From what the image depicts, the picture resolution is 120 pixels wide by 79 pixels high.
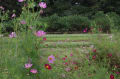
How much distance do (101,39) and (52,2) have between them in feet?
51.7

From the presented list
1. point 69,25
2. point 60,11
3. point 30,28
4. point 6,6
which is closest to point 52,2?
point 60,11

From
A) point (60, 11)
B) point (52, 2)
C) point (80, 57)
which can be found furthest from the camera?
point (52, 2)

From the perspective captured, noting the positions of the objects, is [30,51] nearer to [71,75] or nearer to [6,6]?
[71,75]

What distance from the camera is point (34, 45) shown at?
87.8 inches

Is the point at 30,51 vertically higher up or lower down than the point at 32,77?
higher up

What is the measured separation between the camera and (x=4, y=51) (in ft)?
11.4

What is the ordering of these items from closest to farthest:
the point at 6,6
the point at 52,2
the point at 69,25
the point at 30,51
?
the point at 30,51, the point at 69,25, the point at 6,6, the point at 52,2

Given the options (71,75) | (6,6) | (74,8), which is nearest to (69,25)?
(74,8)

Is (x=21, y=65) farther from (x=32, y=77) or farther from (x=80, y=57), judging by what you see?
(x=80, y=57)

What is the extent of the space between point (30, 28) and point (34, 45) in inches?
8.2

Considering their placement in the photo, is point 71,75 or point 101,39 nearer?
point 71,75

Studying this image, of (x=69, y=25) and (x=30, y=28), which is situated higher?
(x=30, y=28)

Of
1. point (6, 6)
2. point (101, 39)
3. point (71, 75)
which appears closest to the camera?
point (71, 75)

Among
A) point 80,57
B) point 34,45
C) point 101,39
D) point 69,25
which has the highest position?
point 34,45
